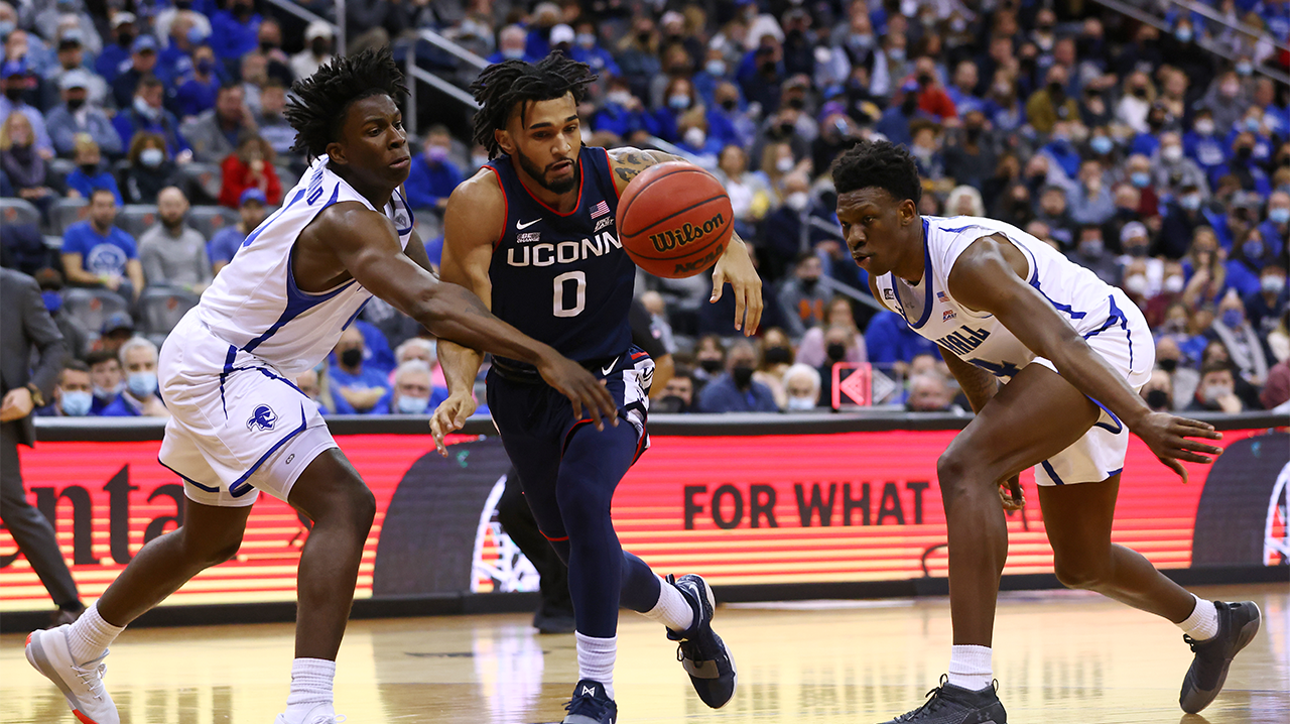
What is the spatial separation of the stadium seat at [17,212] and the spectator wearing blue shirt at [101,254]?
0.88 feet

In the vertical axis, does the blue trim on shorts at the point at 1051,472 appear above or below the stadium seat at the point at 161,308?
above

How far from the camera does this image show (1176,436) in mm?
3797

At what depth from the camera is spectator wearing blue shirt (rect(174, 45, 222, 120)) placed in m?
12.5

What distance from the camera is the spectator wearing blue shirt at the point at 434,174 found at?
12.5 m

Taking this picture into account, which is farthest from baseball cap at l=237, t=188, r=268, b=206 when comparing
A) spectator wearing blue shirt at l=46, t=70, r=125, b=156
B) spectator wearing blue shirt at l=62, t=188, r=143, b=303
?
spectator wearing blue shirt at l=46, t=70, r=125, b=156

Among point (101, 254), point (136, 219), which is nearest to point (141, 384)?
point (101, 254)

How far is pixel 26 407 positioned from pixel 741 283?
4132mm

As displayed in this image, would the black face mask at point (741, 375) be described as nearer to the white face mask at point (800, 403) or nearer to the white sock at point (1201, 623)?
the white face mask at point (800, 403)

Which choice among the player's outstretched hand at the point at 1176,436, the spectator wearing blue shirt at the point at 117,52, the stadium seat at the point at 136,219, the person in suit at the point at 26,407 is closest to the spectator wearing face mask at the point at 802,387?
the person in suit at the point at 26,407

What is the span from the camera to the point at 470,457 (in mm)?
8516

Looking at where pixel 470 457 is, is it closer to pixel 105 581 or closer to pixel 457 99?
pixel 105 581

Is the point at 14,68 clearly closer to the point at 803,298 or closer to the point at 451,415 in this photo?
the point at 803,298

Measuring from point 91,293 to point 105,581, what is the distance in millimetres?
3170

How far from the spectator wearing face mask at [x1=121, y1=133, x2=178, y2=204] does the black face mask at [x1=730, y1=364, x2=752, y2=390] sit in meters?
5.17
